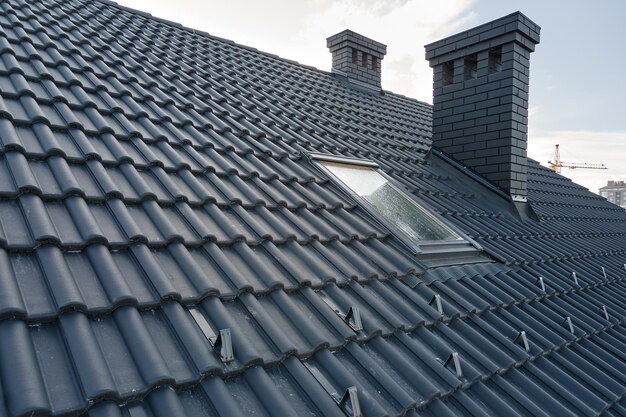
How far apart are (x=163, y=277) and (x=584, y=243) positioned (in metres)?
6.20

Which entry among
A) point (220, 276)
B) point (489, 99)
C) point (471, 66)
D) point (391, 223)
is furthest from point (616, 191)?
point (220, 276)

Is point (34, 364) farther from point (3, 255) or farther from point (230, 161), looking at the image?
point (230, 161)

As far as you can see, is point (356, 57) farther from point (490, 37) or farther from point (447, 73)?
point (490, 37)

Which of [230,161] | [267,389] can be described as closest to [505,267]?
[230,161]

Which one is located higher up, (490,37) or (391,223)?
(490,37)

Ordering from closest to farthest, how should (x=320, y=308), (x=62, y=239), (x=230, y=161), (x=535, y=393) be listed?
(x=62, y=239) → (x=320, y=308) → (x=535, y=393) → (x=230, y=161)

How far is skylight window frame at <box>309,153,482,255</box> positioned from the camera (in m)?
3.47

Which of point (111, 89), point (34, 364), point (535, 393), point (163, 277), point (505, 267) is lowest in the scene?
point (535, 393)

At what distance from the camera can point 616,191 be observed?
70.7m

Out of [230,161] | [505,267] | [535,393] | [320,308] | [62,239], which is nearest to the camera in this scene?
[62,239]

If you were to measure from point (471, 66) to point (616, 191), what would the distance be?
263 ft

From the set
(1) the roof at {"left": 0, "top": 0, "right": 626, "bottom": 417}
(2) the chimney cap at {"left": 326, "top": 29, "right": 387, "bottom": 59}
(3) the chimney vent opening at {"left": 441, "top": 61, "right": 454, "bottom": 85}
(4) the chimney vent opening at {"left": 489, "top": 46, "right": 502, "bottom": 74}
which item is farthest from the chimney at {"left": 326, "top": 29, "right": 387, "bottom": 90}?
(1) the roof at {"left": 0, "top": 0, "right": 626, "bottom": 417}

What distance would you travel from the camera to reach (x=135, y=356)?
159 centimetres

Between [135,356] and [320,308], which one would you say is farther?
[320,308]
